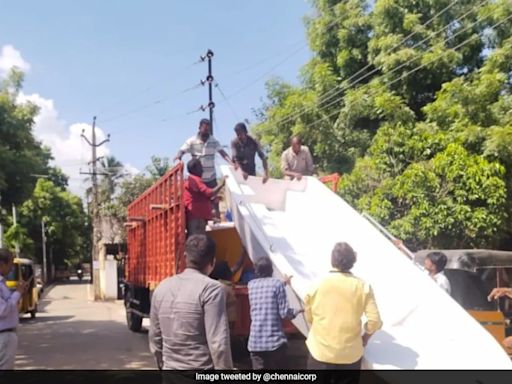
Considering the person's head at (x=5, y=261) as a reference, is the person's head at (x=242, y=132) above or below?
above

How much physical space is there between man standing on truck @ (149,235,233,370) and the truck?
3390 millimetres

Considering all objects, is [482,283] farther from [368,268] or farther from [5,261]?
[5,261]

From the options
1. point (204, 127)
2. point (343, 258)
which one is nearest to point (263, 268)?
point (343, 258)

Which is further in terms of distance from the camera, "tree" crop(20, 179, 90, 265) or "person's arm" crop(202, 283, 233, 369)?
"tree" crop(20, 179, 90, 265)

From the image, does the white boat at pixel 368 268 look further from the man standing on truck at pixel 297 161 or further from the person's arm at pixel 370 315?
the person's arm at pixel 370 315

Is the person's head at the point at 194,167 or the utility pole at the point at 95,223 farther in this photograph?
the utility pole at the point at 95,223

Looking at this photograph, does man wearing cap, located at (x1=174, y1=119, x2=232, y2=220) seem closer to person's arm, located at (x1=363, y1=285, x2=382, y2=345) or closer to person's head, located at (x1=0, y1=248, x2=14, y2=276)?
person's head, located at (x1=0, y1=248, x2=14, y2=276)

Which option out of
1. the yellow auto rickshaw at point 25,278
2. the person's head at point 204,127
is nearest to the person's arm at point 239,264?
the person's head at point 204,127

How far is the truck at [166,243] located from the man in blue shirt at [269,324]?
1.61 meters

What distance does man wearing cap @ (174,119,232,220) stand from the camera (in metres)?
7.93

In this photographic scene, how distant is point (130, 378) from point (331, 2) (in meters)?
12.6

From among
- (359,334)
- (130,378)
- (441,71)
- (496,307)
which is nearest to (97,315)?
(130,378)

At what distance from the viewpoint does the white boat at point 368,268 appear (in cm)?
494

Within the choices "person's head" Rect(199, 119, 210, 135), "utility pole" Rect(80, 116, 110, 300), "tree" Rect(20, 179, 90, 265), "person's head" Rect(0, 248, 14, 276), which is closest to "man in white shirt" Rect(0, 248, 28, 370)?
"person's head" Rect(0, 248, 14, 276)
